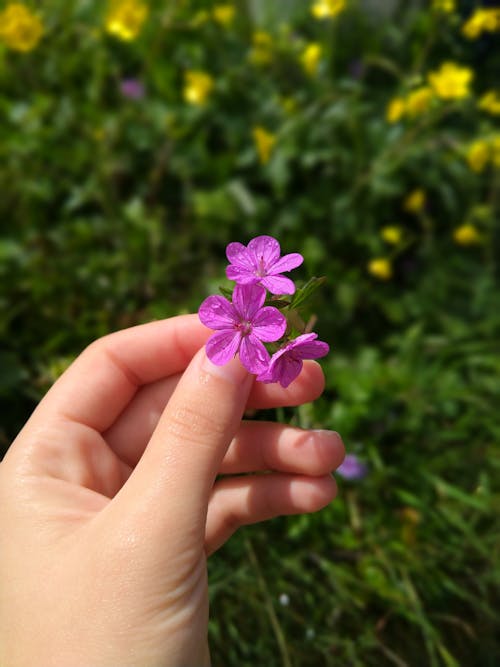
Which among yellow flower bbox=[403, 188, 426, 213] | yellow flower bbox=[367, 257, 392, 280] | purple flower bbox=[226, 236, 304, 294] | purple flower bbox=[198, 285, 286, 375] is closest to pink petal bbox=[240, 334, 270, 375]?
purple flower bbox=[198, 285, 286, 375]

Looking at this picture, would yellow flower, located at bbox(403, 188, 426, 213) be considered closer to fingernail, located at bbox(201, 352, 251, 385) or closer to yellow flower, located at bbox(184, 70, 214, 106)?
yellow flower, located at bbox(184, 70, 214, 106)

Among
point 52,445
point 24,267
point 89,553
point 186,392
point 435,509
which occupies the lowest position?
point 435,509

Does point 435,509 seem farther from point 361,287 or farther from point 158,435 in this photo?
point 158,435

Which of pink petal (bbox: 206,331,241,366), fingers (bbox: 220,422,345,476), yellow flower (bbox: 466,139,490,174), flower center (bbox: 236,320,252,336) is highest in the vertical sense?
yellow flower (bbox: 466,139,490,174)

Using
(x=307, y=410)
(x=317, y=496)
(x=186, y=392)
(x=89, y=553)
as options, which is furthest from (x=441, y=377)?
(x=89, y=553)

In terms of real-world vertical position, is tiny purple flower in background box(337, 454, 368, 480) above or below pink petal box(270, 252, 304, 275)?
below

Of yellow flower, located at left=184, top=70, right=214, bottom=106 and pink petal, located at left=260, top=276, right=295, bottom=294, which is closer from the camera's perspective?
pink petal, located at left=260, top=276, right=295, bottom=294
